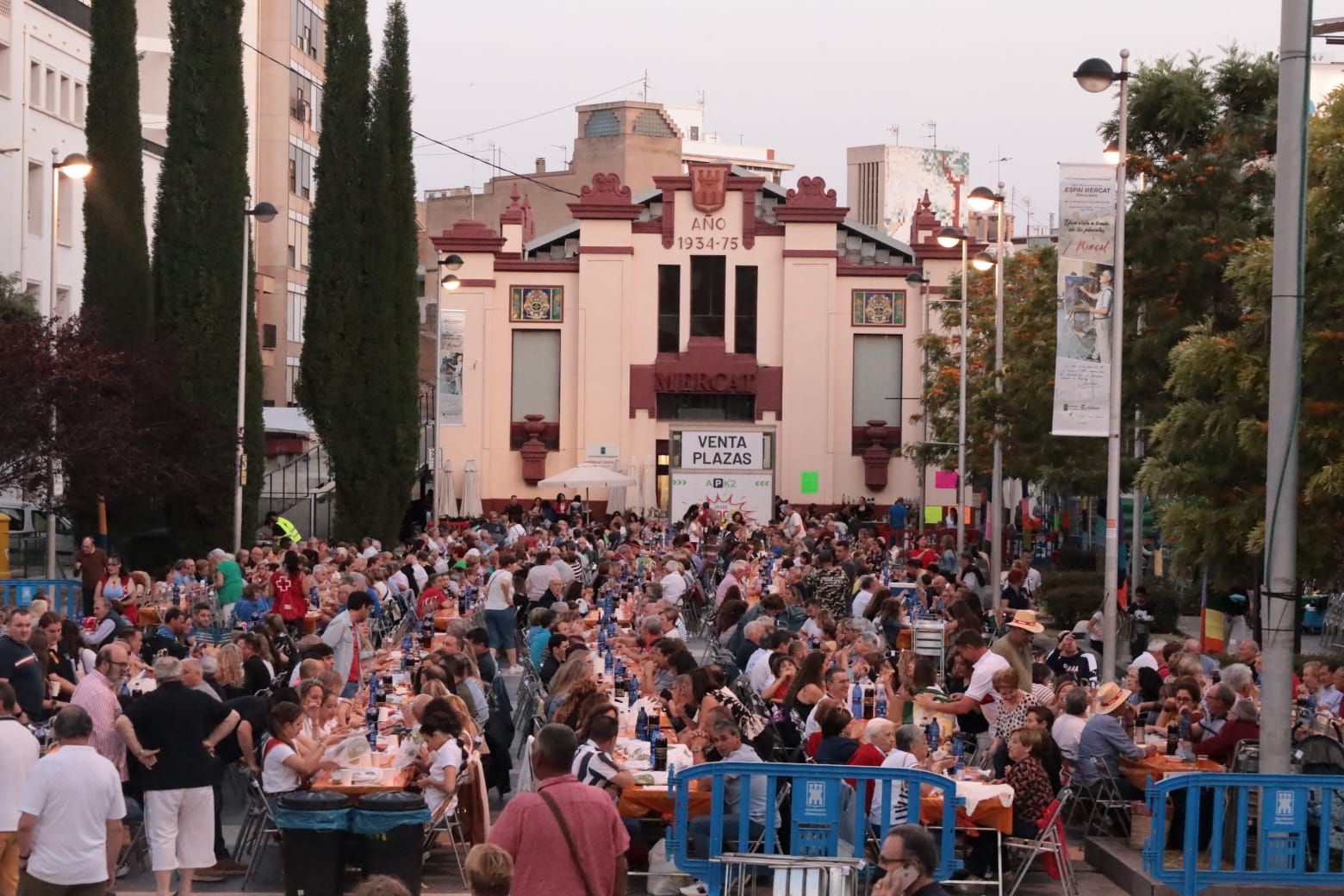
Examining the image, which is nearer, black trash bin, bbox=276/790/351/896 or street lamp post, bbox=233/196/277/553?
black trash bin, bbox=276/790/351/896

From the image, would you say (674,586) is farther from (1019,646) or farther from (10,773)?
(10,773)

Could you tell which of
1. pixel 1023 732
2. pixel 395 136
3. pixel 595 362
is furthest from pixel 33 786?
pixel 595 362

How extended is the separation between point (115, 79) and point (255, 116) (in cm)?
2670

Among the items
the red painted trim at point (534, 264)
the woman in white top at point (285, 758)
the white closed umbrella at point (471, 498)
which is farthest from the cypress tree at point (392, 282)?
the woman in white top at point (285, 758)

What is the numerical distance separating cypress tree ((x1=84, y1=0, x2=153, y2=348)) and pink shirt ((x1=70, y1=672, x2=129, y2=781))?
24.4 meters

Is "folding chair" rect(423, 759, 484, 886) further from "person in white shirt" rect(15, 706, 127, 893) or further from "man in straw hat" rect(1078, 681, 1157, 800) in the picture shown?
"man in straw hat" rect(1078, 681, 1157, 800)

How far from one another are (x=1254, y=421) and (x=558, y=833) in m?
10.9

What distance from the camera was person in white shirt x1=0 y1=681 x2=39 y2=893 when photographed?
11328mm

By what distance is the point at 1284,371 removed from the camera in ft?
41.1

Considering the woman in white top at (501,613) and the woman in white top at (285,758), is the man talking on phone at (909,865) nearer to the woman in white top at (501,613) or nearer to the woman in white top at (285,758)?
the woman in white top at (285,758)

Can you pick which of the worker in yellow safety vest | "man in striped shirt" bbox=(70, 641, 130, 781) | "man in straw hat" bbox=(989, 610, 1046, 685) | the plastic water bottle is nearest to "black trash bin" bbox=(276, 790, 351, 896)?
"man in striped shirt" bbox=(70, 641, 130, 781)

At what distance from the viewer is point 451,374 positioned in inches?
1763

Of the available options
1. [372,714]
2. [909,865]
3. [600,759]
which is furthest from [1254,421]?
[909,865]

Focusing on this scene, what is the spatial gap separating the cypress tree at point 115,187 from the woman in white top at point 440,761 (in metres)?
25.0
